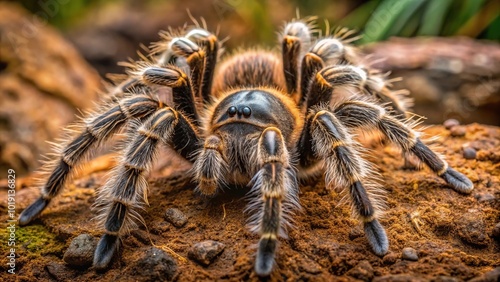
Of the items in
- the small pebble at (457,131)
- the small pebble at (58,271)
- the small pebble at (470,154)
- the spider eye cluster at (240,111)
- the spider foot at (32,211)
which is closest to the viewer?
the small pebble at (58,271)

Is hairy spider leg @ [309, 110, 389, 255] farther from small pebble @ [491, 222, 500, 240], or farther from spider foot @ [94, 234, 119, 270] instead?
spider foot @ [94, 234, 119, 270]

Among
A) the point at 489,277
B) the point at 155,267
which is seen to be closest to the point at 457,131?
the point at 489,277

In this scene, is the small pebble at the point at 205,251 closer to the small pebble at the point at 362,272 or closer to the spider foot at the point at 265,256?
the spider foot at the point at 265,256

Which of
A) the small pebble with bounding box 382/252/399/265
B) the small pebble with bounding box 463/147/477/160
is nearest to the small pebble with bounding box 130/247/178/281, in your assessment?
the small pebble with bounding box 382/252/399/265

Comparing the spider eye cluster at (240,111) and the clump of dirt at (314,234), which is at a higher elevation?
→ the spider eye cluster at (240,111)

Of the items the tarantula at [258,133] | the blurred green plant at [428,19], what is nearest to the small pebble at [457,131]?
the tarantula at [258,133]

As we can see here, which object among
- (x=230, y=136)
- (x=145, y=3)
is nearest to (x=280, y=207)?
(x=230, y=136)
